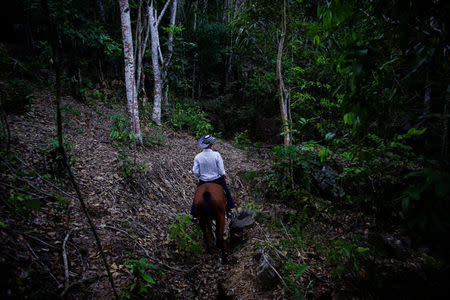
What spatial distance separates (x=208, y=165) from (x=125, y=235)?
6.99ft

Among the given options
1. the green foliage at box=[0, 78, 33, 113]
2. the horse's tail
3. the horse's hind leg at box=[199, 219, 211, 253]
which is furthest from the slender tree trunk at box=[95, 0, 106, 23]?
the horse's hind leg at box=[199, 219, 211, 253]

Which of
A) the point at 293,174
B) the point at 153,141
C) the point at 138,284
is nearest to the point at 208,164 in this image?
the point at 138,284

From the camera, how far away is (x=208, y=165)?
455 cm

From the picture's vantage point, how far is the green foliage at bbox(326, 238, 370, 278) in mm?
2628

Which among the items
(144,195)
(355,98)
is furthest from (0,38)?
(355,98)

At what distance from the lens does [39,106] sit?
263 inches

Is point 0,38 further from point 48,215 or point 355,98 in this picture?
point 355,98

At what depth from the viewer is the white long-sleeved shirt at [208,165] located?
14.9 ft

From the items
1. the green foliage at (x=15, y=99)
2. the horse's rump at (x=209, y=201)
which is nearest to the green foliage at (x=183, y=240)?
the horse's rump at (x=209, y=201)

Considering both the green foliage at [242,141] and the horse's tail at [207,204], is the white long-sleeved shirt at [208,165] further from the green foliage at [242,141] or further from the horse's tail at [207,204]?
the green foliage at [242,141]

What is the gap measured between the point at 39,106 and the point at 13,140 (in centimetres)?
356

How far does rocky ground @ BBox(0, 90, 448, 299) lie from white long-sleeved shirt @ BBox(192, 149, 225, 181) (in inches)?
50.0

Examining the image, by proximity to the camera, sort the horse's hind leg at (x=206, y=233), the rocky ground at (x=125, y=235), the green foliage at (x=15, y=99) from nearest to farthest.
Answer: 1. the rocky ground at (x=125, y=235)
2. the horse's hind leg at (x=206, y=233)
3. the green foliage at (x=15, y=99)

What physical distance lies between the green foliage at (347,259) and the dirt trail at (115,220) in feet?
4.39
